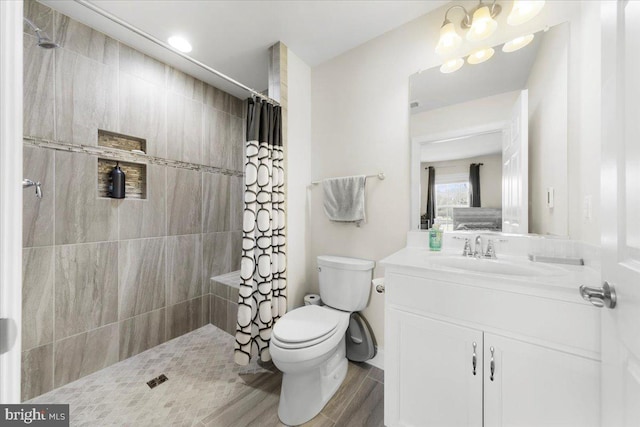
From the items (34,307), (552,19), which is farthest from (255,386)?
(552,19)

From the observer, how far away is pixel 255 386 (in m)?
1.55

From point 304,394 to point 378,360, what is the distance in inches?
25.0

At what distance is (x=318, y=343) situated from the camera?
4.29ft

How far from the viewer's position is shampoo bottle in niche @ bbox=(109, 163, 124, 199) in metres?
1.74

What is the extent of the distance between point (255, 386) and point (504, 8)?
2681 millimetres

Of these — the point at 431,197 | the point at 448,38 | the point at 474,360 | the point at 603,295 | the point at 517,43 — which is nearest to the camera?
the point at 603,295

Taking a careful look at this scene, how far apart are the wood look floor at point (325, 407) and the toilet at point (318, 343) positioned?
2.0 inches

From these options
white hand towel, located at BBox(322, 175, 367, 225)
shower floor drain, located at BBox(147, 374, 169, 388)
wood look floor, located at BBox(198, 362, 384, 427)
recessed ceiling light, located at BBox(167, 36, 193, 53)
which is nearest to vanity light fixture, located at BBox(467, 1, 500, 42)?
white hand towel, located at BBox(322, 175, 367, 225)

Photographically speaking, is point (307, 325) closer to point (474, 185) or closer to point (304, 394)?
point (304, 394)

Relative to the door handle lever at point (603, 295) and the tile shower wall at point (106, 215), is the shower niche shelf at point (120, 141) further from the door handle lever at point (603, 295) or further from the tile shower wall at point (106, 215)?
the door handle lever at point (603, 295)

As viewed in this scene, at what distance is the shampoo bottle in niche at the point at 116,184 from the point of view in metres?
1.74

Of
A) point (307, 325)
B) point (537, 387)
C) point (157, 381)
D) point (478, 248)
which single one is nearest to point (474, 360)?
point (537, 387)

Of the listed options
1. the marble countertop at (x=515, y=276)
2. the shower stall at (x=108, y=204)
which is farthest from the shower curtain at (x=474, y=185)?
the shower stall at (x=108, y=204)

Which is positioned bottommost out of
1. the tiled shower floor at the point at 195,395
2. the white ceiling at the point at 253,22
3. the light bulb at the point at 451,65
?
the tiled shower floor at the point at 195,395
